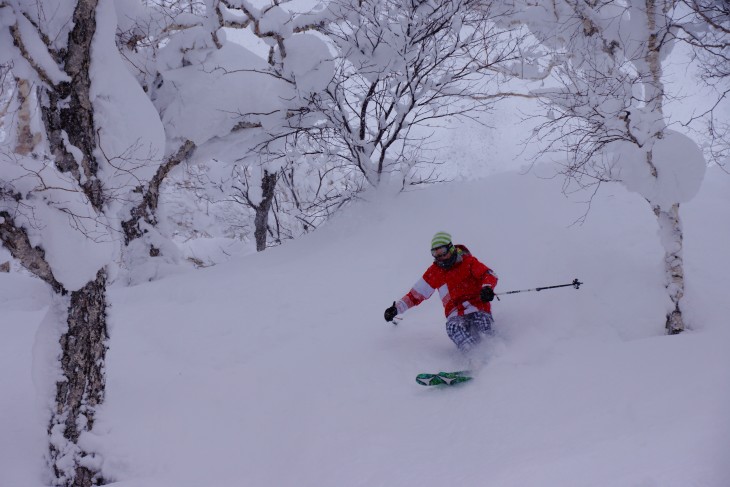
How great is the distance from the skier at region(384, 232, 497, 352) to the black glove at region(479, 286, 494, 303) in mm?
28

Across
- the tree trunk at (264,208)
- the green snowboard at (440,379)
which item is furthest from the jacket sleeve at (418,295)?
the tree trunk at (264,208)

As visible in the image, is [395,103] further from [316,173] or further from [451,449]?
[316,173]

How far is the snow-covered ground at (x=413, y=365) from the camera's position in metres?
2.83

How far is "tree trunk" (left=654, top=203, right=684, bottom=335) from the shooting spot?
183 inches

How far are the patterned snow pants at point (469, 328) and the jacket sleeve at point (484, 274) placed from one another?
1.21ft

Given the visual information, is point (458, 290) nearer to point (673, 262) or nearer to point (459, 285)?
point (459, 285)

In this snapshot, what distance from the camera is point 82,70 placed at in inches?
149

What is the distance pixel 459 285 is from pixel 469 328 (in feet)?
1.72

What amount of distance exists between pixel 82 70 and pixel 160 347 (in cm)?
313

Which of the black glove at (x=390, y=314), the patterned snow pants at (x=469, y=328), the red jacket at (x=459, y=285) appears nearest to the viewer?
the patterned snow pants at (x=469, y=328)

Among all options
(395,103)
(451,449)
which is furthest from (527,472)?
(395,103)

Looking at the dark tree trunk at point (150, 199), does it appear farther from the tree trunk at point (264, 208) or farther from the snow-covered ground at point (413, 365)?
the tree trunk at point (264, 208)

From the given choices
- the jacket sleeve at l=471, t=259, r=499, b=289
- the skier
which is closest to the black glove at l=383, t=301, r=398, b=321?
the skier

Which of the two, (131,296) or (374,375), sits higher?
(131,296)
